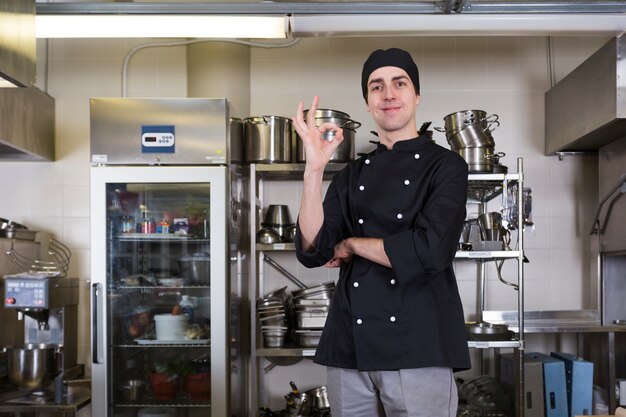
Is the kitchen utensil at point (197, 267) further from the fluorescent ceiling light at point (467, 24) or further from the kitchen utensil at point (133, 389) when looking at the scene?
the fluorescent ceiling light at point (467, 24)

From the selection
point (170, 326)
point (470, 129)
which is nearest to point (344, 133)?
point (470, 129)

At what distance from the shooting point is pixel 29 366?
3.71 m

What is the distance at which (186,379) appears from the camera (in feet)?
12.8

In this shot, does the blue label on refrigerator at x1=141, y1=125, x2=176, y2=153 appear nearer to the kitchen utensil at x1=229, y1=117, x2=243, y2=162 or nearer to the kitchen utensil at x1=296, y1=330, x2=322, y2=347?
the kitchen utensil at x1=229, y1=117, x2=243, y2=162

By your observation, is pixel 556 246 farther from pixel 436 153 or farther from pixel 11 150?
pixel 11 150

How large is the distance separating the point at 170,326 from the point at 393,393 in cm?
234

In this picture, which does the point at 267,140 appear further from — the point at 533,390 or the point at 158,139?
the point at 533,390

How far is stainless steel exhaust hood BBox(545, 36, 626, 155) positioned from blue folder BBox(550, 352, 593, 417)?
4.03ft

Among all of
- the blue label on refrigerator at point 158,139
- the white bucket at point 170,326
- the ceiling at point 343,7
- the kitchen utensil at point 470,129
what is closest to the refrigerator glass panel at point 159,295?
the white bucket at point 170,326

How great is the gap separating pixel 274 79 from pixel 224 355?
1761 mm

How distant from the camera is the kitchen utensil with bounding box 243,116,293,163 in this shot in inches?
156

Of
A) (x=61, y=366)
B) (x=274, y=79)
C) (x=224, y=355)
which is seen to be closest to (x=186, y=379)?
(x=224, y=355)

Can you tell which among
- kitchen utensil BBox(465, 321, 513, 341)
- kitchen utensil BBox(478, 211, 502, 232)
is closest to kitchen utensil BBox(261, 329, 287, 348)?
kitchen utensil BBox(465, 321, 513, 341)

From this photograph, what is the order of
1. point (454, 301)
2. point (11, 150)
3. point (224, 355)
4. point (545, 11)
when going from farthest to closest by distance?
point (11, 150) < point (224, 355) < point (545, 11) < point (454, 301)
